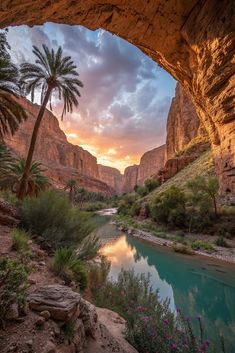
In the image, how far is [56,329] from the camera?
8.39ft

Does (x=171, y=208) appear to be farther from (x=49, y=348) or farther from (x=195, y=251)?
Answer: (x=49, y=348)

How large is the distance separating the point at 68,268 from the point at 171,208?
63.3 ft

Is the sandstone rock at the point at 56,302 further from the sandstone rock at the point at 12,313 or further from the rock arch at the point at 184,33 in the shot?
the rock arch at the point at 184,33

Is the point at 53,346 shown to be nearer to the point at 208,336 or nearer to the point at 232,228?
the point at 208,336

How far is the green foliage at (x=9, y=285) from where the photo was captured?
236 centimetres

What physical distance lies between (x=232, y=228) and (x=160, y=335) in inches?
637

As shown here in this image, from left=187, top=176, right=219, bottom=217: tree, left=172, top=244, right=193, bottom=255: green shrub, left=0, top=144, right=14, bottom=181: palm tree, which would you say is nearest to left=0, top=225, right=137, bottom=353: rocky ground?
left=172, top=244, right=193, bottom=255: green shrub

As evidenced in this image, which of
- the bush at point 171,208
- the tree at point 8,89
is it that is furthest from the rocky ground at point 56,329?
the bush at point 171,208

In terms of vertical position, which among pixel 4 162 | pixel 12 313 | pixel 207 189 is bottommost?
pixel 12 313

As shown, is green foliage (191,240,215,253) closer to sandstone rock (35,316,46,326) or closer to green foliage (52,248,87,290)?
green foliage (52,248,87,290)

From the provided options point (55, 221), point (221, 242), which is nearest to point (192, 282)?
point (221, 242)

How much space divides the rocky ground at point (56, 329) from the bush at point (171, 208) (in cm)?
1880

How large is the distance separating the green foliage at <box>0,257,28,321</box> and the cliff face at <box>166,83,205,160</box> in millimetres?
55904

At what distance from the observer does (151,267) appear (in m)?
12.2
